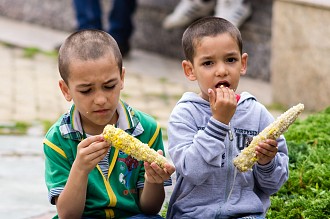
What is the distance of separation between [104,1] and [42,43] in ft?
2.88

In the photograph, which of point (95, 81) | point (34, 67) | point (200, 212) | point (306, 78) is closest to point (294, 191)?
point (200, 212)

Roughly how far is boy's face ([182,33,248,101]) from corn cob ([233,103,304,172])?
26 cm

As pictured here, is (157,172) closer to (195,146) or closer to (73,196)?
(195,146)

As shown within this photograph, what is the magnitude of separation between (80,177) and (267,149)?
745 mm

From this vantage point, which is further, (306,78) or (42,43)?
(42,43)

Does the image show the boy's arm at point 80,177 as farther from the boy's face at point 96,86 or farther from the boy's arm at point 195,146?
the boy's arm at point 195,146

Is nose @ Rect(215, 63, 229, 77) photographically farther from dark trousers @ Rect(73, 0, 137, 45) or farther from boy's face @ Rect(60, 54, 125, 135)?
dark trousers @ Rect(73, 0, 137, 45)

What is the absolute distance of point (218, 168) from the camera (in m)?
3.80

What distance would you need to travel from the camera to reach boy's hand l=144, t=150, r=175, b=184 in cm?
356

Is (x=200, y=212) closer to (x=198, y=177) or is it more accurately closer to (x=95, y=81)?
(x=198, y=177)

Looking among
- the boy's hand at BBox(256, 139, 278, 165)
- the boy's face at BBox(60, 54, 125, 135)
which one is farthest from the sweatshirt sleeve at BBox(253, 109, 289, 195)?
the boy's face at BBox(60, 54, 125, 135)

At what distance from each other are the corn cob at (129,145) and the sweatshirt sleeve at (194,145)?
190 mm

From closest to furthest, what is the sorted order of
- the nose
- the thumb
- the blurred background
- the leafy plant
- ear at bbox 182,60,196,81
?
1. the thumb
2. the nose
3. ear at bbox 182,60,196,81
4. the leafy plant
5. the blurred background

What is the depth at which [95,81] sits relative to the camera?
3691 mm
